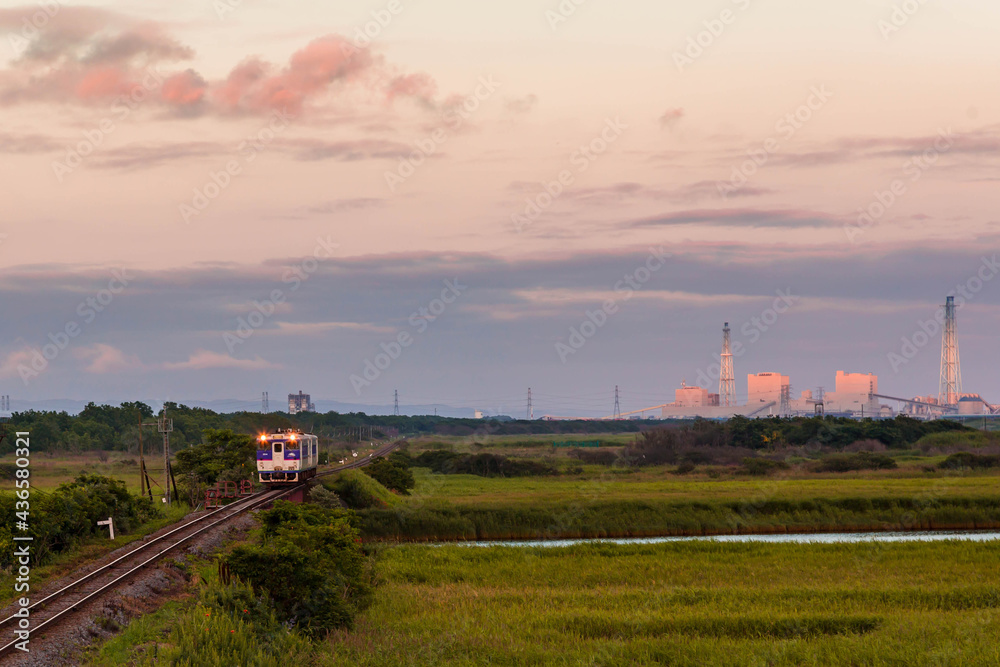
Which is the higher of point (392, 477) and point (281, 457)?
point (281, 457)

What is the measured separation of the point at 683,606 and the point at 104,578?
18537 mm

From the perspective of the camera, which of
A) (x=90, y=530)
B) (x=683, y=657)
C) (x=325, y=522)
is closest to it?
(x=683, y=657)

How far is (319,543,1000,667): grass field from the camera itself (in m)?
23.9

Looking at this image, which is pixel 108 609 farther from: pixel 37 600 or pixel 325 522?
pixel 325 522

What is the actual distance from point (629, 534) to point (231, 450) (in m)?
27.5

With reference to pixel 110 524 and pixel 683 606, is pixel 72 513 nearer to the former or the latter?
pixel 110 524

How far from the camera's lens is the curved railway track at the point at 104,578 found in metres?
21.6

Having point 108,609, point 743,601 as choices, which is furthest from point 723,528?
point 108,609

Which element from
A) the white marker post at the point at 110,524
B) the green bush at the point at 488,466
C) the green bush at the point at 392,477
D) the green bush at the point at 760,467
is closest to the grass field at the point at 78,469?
the green bush at the point at 392,477

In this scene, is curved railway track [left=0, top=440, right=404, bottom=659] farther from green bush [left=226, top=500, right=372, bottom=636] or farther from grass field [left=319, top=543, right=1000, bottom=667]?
grass field [left=319, top=543, right=1000, bottom=667]

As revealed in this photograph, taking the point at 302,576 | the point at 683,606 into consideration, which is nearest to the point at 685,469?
the point at 683,606

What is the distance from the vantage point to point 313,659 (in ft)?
73.4

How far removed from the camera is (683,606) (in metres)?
30.4

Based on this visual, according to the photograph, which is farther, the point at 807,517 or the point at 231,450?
the point at 231,450
